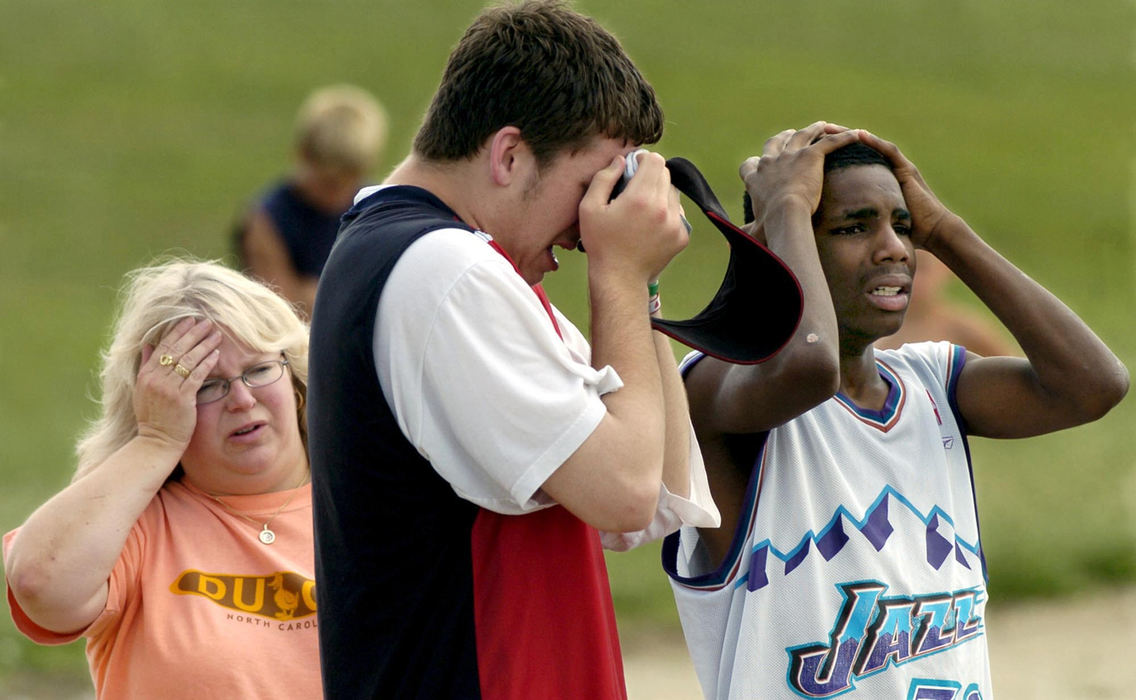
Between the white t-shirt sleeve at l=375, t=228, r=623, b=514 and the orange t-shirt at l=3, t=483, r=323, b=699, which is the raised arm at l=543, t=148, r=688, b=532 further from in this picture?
the orange t-shirt at l=3, t=483, r=323, b=699

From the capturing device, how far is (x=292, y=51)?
28.2 metres

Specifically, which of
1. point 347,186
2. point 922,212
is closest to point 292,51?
point 347,186

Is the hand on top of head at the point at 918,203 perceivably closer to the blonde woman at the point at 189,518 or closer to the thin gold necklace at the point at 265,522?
the blonde woman at the point at 189,518

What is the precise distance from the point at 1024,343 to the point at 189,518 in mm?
1849

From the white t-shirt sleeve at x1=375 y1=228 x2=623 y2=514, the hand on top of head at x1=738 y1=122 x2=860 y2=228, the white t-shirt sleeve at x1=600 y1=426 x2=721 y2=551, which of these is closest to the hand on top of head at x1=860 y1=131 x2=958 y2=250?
the hand on top of head at x1=738 y1=122 x2=860 y2=228

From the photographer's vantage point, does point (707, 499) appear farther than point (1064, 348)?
No

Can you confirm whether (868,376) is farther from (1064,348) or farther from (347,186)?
(347,186)

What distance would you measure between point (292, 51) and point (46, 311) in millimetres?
12673

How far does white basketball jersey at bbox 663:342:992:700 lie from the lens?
8.79 feet

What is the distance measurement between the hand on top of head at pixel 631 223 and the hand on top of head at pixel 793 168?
1.70 ft

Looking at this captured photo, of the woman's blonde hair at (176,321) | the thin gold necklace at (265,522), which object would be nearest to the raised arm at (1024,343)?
the woman's blonde hair at (176,321)

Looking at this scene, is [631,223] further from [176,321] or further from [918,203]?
[176,321]

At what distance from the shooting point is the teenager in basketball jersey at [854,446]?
2680mm

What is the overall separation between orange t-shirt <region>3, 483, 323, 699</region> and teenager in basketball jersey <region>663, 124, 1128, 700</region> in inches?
32.5
